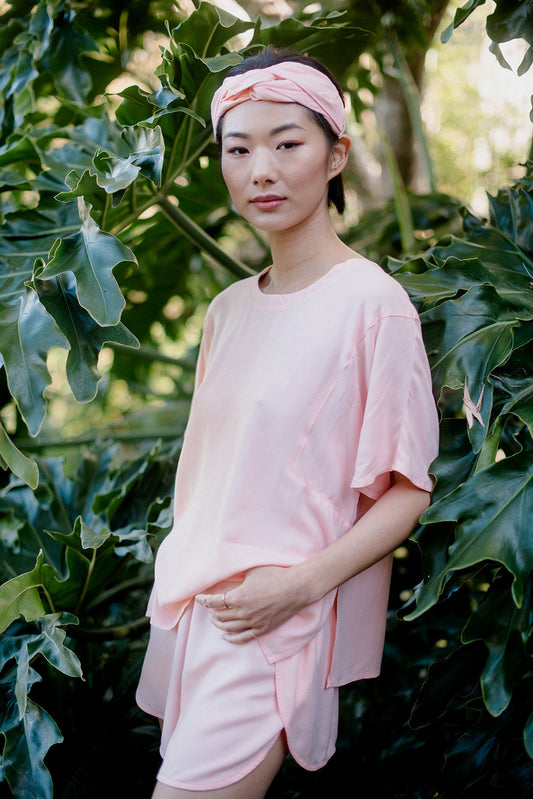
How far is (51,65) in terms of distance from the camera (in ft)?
6.66

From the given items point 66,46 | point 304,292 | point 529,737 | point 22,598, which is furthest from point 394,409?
point 66,46

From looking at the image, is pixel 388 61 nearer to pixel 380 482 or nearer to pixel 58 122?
pixel 58 122

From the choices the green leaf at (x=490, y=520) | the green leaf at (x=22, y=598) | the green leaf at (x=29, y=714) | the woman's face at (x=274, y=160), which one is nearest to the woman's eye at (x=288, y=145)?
the woman's face at (x=274, y=160)

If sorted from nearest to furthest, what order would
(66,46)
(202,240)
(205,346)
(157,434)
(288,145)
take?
(288,145)
(205,346)
(202,240)
(66,46)
(157,434)

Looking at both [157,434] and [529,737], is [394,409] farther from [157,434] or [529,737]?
[157,434]

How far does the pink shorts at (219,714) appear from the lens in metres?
1.08

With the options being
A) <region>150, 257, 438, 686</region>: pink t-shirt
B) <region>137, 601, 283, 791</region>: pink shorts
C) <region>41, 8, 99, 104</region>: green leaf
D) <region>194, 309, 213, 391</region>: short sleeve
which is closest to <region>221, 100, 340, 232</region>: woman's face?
<region>150, 257, 438, 686</region>: pink t-shirt

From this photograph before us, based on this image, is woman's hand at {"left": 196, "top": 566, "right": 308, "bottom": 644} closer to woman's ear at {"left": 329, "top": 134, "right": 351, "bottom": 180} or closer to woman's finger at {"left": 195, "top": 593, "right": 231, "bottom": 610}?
woman's finger at {"left": 195, "top": 593, "right": 231, "bottom": 610}

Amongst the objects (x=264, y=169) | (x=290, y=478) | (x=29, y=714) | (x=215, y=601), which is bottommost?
(x=29, y=714)

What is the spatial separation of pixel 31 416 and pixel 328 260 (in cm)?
53

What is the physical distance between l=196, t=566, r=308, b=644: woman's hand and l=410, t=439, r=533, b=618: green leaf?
0.17 meters

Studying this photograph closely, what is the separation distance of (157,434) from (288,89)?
1.68 metres

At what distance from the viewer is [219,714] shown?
3.59 ft

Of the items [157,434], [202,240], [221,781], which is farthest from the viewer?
[157,434]
